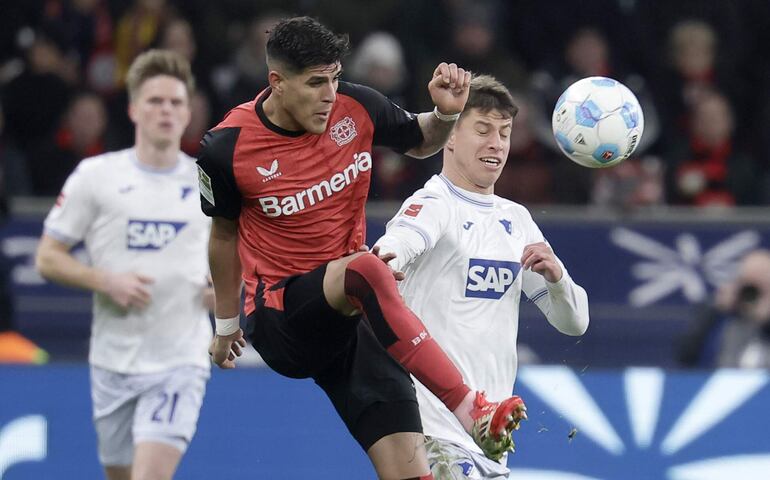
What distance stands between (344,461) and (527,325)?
207 centimetres

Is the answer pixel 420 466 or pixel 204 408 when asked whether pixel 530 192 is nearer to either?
pixel 204 408

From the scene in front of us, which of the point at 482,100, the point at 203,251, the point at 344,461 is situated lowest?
the point at 344,461

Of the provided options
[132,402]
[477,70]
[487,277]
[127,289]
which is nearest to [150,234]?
[127,289]

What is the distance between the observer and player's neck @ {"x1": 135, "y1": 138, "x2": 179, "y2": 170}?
7520 millimetres

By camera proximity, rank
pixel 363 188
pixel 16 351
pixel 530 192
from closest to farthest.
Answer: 1. pixel 363 188
2. pixel 16 351
3. pixel 530 192

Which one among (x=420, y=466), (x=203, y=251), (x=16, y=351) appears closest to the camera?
(x=420, y=466)

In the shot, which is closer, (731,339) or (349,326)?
(349,326)

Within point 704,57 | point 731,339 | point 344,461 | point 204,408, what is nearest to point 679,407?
point 731,339

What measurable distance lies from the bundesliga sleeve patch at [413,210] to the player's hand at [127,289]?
2.31 m

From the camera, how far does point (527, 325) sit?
9492 millimetres

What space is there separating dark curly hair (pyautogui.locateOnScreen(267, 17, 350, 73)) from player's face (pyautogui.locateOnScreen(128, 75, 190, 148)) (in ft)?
7.60

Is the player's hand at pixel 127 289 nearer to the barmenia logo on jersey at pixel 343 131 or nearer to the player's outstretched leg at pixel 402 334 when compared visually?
Result: the barmenia logo on jersey at pixel 343 131

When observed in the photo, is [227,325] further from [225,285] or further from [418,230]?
[418,230]

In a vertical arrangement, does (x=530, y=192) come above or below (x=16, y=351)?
above
